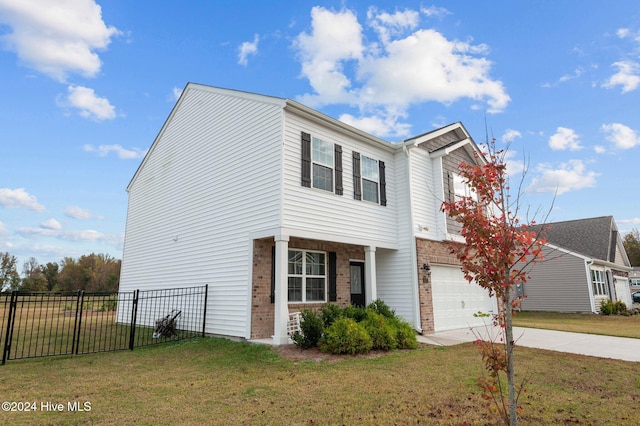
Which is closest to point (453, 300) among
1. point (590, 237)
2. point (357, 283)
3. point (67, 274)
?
point (357, 283)

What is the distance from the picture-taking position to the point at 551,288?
22.8m

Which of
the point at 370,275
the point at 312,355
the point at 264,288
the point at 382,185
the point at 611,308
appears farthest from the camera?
the point at 611,308

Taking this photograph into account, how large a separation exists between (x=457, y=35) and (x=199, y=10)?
336 inches

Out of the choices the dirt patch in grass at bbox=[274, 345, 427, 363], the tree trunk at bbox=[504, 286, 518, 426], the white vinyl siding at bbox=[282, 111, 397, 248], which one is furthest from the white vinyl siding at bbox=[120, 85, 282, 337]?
the tree trunk at bbox=[504, 286, 518, 426]

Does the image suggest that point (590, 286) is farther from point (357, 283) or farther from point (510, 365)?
point (510, 365)

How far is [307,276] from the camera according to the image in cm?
1085

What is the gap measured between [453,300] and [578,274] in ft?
45.9

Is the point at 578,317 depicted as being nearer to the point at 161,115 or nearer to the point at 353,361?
the point at 353,361

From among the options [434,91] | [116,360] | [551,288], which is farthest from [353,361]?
[551,288]

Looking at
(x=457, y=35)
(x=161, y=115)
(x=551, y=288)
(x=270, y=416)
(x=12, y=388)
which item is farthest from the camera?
(x=551, y=288)

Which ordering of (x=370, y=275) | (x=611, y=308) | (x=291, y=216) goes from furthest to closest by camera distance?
(x=611, y=308), (x=370, y=275), (x=291, y=216)

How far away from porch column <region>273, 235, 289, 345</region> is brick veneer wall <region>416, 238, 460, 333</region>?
4763 mm

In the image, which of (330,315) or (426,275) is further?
(426,275)

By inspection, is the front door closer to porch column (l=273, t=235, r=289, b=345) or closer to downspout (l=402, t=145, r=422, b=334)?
downspout (l=402, t=145, r=422, b=334)
